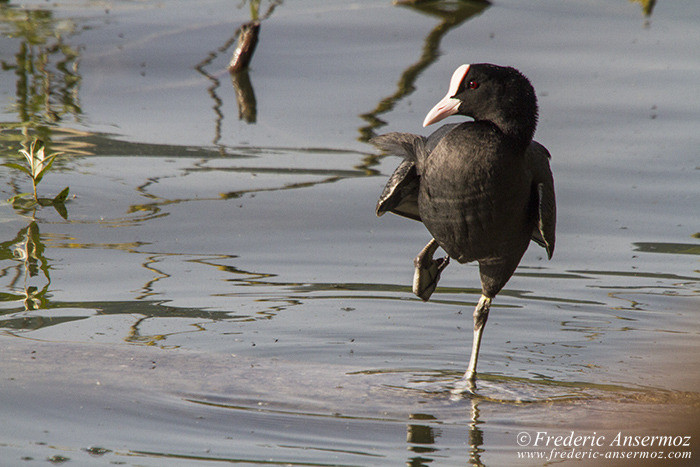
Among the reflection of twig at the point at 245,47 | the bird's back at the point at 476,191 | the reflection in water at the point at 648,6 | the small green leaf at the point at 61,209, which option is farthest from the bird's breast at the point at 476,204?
the reflection in water at the point at 648,6

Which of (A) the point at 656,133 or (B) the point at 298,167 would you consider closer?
(B) the point at 298,167

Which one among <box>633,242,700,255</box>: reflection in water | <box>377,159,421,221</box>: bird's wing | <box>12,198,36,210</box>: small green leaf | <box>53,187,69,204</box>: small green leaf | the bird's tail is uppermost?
the bird's tail

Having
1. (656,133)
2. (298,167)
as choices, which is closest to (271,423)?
(298,167)

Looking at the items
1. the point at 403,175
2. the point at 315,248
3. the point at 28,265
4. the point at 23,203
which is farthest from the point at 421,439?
the point at 23,203

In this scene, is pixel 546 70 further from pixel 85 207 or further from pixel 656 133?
pixel 85 207

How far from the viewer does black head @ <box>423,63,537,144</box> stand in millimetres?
4414

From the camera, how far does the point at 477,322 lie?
4.93 meters

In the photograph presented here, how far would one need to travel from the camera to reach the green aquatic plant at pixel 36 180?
662 cm

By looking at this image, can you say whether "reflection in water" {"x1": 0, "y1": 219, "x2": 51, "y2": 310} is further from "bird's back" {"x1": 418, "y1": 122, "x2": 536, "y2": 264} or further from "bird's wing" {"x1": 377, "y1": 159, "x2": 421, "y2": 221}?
"bird's back" {"x1": 418, "y1": 122, "x2": 536, "y2": 264}

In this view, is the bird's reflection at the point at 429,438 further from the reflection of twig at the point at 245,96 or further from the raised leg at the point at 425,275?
the reflection of twig at the point at 245,96

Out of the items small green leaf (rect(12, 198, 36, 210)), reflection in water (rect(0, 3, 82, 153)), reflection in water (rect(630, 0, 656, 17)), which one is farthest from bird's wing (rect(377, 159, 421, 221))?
reflection in water (rect(630, 0, 656, 17))

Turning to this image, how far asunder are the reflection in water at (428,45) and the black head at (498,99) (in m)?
3.67

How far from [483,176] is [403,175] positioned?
0.50m

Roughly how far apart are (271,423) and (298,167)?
4.09 meters
